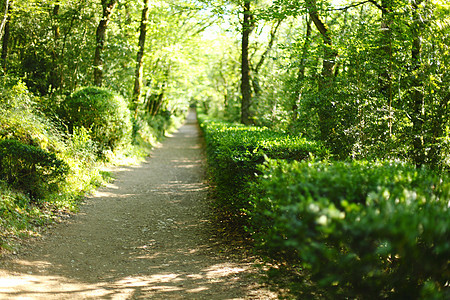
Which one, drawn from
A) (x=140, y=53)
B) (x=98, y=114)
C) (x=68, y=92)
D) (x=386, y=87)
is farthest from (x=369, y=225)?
(x=140, y=53)

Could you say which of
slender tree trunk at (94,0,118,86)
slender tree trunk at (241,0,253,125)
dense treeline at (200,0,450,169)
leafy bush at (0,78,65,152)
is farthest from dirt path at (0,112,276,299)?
slender tree trunk at (241,0,253,125)

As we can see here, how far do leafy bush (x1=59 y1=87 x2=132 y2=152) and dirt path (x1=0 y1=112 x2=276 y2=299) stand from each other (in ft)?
10.1

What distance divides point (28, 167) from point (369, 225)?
20.1 ft

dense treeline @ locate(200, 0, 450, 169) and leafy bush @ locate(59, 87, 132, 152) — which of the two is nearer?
dense treeline @ locate(200, 0, 450, 169)

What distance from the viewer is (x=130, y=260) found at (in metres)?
5.16

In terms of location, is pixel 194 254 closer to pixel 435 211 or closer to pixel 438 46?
pixel 435 211

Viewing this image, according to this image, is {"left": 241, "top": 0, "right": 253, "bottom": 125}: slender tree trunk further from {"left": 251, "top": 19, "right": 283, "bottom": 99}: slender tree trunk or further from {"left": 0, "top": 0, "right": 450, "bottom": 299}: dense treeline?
{"left": 251, "top": 19, "right": 283, "bottom": 99}: slender tree trunk

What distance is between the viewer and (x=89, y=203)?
24.7ft

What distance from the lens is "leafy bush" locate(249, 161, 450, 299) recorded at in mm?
2184

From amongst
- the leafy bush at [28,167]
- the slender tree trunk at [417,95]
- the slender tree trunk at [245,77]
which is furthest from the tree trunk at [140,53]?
the slender tree trunk at [417,95]

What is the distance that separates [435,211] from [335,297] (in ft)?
4.91

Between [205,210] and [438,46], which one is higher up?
[438,46]

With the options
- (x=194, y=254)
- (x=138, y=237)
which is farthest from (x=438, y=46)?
(x=138, y=237)

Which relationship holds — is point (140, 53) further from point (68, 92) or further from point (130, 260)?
point (130, 260)
